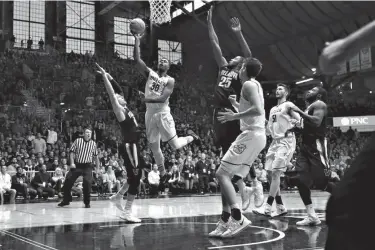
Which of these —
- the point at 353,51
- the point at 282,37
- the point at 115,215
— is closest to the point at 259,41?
the point at 282,37

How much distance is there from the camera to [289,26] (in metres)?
24.1

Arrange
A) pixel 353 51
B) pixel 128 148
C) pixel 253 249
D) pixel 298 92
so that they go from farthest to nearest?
pixel 298 92 < pixel 128 148 < pixel 253 249 < pixel 353 51

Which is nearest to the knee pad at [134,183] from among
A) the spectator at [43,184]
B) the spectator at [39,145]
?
the spectator at [43,184]

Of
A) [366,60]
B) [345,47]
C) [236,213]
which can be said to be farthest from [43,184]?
[366,60]

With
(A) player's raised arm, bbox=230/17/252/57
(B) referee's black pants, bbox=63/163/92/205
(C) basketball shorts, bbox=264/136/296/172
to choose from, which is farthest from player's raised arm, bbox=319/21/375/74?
(B) referee's black pants, bbox=63/163/92/205

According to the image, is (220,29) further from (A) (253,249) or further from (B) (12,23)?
(A) (253,249)

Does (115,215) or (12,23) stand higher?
(12,23)

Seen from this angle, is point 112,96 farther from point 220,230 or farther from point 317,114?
point 317,114

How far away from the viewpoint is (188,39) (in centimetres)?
2941

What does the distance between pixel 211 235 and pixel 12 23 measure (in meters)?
25.5

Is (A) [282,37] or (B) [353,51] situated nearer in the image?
(B) [353,51]

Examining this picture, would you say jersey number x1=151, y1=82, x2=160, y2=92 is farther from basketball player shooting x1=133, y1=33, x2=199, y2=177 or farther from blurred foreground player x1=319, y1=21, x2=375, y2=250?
blurred foreground player x1=319, y1=21, x2=375, y2=250

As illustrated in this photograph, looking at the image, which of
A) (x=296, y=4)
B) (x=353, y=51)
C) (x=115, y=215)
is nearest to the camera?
(x=353, y=51)

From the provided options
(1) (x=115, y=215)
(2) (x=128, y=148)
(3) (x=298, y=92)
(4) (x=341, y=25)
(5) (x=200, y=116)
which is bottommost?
(1) (x=115, y=215)
